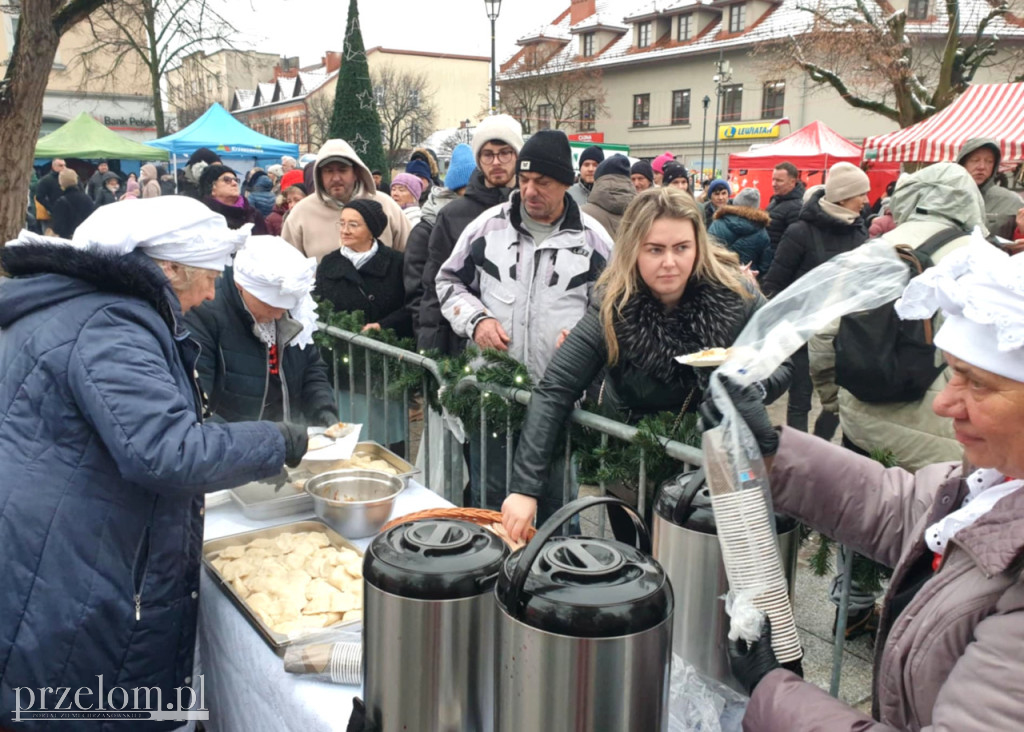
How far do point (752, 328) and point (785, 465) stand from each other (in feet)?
1.40

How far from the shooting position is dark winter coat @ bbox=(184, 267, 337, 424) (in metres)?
3.19

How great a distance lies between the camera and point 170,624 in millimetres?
2098

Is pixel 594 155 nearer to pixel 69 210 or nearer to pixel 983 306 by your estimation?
pixel 983 306

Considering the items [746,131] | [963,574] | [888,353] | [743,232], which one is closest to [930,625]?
[963,574]

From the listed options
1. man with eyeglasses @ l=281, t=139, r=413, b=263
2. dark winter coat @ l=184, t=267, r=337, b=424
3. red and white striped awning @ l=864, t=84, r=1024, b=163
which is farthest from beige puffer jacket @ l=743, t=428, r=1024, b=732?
red and white striped awning @ l=864, t=84, r=1024, b=163

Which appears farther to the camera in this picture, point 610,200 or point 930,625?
point 610,200

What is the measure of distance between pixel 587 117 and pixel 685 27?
23.6ft

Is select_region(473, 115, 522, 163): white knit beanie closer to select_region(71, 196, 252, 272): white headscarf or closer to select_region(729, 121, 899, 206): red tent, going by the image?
select_region(71, 196, 252, 272): white headscarf

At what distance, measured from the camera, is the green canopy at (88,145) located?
61.8ft

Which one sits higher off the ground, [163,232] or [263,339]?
[163,232]

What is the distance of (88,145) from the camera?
19.0 m

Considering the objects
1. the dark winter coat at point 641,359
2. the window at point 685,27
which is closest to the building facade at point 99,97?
the window at point 685,27

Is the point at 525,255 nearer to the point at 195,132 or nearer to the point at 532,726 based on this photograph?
the point at 532,726

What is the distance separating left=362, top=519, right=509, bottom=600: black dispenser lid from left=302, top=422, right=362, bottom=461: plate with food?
38.9 inches
